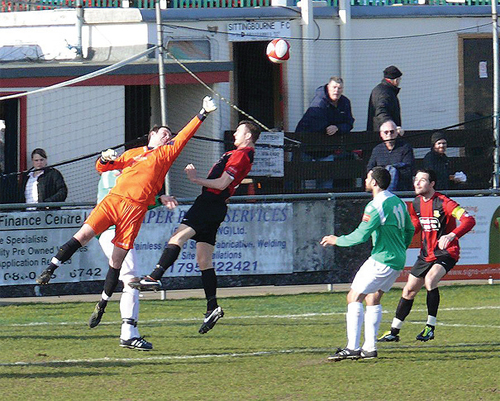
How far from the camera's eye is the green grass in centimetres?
849

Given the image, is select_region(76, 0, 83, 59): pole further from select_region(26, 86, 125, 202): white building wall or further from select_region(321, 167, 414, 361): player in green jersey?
select_region(321, 167, 414, 361): player in green jersey

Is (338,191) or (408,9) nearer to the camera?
(338,191)

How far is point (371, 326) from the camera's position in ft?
32.6

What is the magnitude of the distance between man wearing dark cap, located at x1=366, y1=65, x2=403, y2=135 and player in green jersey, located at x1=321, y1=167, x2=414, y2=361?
6475mm

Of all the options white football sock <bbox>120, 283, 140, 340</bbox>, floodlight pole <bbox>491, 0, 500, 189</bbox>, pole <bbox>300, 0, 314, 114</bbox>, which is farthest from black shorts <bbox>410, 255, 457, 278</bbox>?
pole <bbox>300, 0, 314, 114</bbox>

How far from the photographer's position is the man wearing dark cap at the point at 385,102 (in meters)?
16.4

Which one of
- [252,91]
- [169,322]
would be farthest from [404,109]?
[169,322]

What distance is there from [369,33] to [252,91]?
7.46 feet

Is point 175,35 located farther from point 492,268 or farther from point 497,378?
point 497,378

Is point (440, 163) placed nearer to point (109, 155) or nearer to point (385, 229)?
point (385, 229)

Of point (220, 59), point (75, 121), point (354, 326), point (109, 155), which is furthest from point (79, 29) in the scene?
point (354, 326)

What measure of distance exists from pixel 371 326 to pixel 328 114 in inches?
272

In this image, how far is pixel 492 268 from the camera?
53.3ft

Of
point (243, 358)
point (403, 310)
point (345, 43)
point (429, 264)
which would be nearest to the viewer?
point (243, 358)
